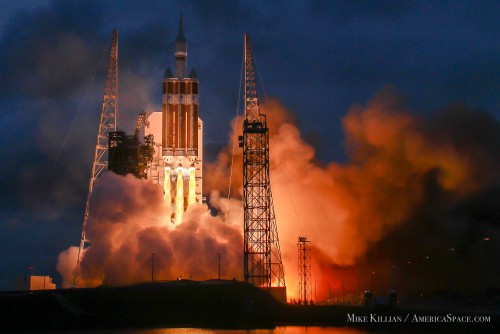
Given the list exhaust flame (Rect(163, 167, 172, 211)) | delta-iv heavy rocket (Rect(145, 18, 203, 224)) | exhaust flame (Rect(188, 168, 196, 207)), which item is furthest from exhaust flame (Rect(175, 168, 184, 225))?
exhaust flame (Rect(163, 167, 172, 211))

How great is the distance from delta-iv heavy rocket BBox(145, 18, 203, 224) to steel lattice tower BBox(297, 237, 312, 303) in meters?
16.7

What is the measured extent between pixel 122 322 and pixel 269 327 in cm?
1740

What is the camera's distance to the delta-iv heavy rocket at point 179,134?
15950 cm

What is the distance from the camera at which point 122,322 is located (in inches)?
5340

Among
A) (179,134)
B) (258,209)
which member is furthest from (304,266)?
→ (179,134)

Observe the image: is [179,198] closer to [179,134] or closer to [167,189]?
[167,189]

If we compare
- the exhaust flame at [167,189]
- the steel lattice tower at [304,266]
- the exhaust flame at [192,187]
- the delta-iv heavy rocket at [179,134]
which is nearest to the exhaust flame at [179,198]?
the delta-iv heavy rocket at [179,134]

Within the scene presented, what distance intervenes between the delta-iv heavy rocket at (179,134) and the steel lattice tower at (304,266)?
16742mm

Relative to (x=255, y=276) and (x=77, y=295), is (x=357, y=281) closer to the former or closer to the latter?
(x=255, y=276)

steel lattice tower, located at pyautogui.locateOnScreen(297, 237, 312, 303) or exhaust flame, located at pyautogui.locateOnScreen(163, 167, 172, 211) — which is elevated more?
exhaust flame, located at pyautogui.locateOnScreen(163, 167, 172, 211)

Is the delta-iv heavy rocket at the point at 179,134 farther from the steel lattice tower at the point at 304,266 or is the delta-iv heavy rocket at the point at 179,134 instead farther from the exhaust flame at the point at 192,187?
the steel lattice tower at the point at 304,266

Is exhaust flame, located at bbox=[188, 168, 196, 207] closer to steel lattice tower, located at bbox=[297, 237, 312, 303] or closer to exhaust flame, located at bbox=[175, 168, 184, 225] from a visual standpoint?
exhaust flame, located at bbox=[175, 168, 184, 225]

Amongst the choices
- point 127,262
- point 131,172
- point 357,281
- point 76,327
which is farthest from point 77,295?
point 357,281

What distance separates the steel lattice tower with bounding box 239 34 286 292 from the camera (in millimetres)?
146250
